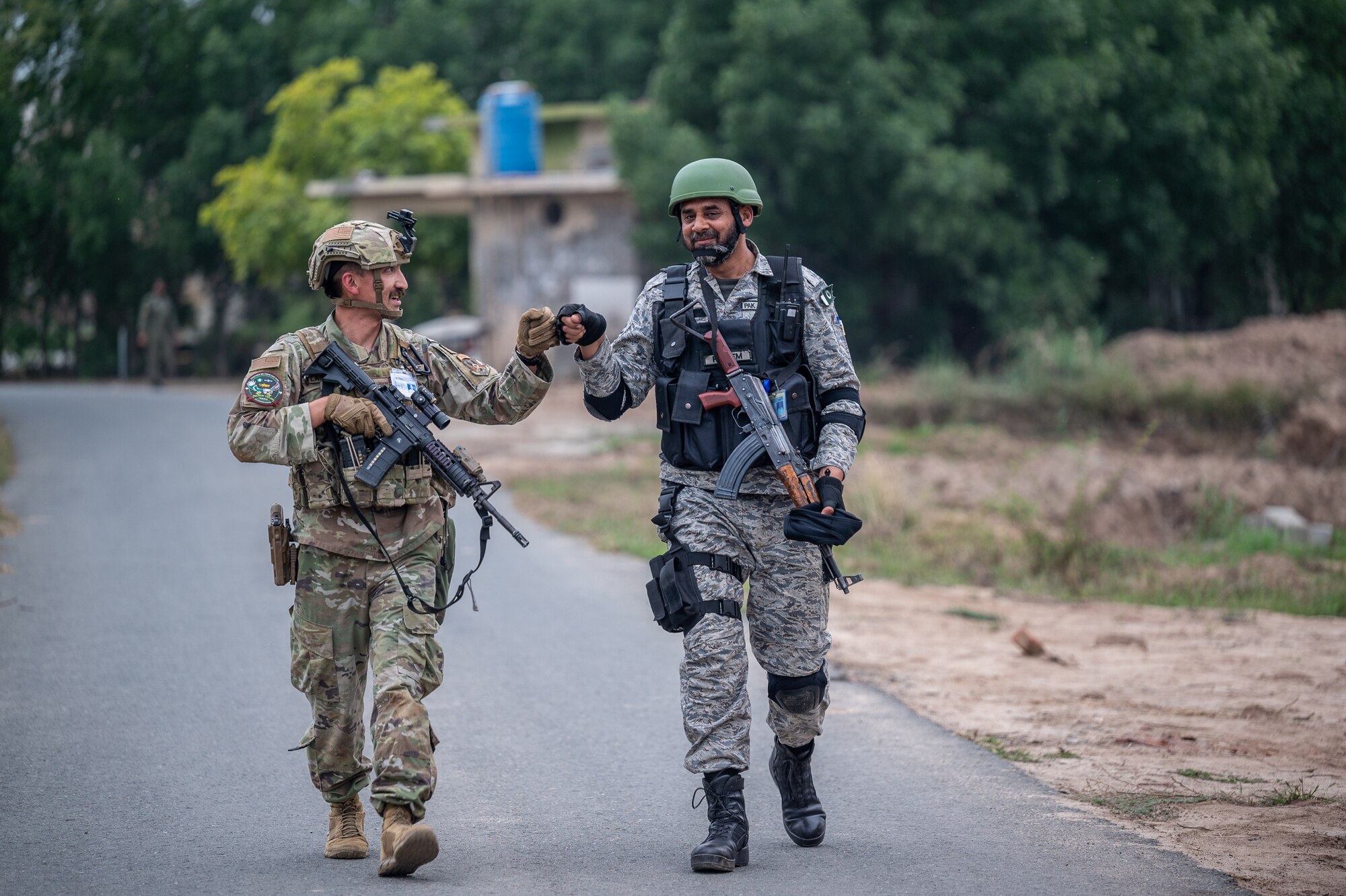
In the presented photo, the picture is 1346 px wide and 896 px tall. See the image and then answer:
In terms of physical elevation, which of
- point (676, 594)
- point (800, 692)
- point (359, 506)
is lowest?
point (800, 692)

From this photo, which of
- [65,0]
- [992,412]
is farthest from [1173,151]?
[65,0]

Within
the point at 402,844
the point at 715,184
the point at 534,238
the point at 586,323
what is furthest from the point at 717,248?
the point at 534,238

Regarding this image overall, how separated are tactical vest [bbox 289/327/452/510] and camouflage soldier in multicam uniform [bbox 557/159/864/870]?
25.2 inches

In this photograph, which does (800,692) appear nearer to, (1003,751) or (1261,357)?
(1003,751)

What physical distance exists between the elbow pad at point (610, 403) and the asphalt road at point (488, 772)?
54.3 inches

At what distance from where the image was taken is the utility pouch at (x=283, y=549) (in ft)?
15.2

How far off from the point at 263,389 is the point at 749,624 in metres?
1.71

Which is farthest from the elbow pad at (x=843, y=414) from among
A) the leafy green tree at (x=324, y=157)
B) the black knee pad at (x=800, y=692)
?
the leafy green tree at (x=324, y=157)

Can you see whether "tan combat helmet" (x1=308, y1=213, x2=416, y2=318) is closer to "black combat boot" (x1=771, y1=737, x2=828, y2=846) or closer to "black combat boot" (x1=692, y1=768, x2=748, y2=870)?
"black combat boot" (x1=692, y1=768, x2=748, y2=870)

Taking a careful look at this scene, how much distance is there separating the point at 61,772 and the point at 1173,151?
2089cm

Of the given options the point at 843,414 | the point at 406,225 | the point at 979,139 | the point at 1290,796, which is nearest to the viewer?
the point at 406,225

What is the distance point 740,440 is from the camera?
489 cm

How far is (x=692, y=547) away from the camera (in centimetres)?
484

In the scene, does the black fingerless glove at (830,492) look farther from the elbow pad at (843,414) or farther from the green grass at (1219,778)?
the green grass at (1219,778)
